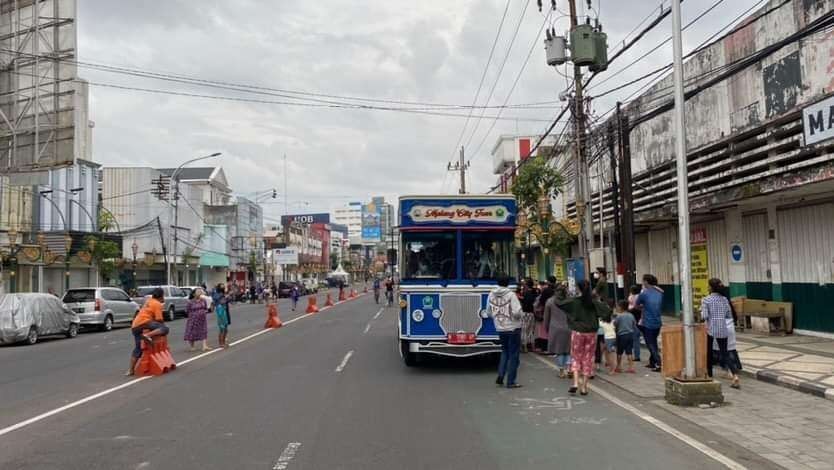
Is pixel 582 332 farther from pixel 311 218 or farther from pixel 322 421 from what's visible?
pixel 311 218

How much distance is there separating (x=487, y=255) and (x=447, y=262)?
78 centimetres

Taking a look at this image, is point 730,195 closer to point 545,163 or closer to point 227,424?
point 545,163

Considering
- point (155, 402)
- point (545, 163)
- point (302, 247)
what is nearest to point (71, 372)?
point (155, 402)

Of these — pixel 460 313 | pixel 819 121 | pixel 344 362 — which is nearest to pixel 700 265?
pixel 819 121

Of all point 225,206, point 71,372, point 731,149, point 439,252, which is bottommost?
point 71,372

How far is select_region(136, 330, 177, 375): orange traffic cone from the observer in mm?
12930

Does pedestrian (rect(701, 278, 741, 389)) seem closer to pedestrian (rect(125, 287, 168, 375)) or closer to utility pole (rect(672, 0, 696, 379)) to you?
utility pole (rect(672, 0, 696, 379))

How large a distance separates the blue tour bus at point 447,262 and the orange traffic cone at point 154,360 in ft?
15.0

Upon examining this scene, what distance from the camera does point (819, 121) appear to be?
40.1ft

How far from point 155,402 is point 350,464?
15.5 feet

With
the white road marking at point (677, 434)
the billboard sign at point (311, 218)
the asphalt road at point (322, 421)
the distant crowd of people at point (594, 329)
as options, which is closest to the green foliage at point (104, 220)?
the asphalt road at point (322, 421)

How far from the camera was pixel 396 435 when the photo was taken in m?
7.62

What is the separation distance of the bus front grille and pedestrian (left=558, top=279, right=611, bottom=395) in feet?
6.84

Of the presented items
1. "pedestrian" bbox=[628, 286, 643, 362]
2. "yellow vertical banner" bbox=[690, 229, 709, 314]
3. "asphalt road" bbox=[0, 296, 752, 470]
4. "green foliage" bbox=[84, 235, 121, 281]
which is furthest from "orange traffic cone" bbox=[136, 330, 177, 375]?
"green foliage" bbox=[84, 235, 121, 281]
